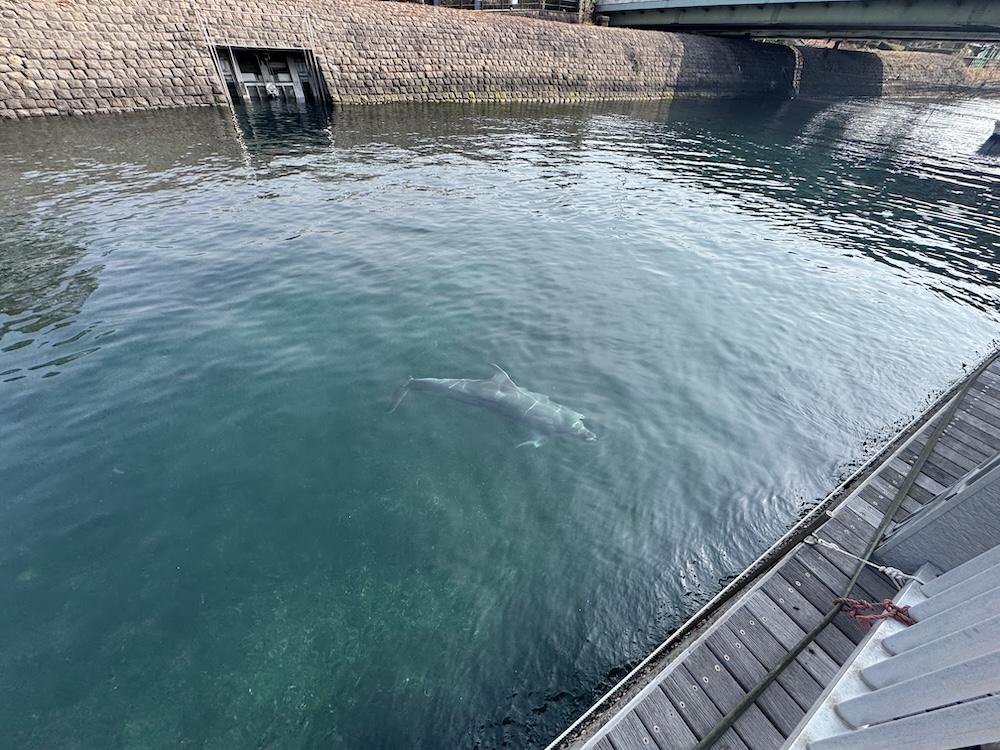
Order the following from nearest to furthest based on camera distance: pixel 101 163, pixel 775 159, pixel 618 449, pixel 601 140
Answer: pixel 618 449
pixel 101 163
pixel 775 159
pixel 601 140

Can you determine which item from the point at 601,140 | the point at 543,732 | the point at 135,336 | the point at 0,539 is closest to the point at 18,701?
the point at 0,539

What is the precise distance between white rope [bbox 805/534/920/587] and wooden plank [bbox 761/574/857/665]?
0.92 metres

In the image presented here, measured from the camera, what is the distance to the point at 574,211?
20859mm

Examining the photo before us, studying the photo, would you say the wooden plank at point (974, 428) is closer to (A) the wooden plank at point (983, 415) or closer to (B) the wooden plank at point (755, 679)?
(A) the wooden plank at point (983, 415)

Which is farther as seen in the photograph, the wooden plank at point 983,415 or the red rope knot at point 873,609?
the wooden plank at point 983,415

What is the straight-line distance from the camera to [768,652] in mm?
5547

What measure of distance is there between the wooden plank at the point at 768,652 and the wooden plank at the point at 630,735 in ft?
5.12

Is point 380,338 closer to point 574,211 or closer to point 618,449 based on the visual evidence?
point 618,449

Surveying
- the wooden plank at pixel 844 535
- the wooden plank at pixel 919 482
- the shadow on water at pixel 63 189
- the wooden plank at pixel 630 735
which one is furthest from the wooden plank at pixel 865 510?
the shadow on water at pixel 63 189

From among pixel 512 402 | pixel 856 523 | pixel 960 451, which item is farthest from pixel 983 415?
pixel 512 402

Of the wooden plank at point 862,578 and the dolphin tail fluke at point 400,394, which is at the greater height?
the wooden plank at point 862,578

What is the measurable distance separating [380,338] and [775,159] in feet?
107

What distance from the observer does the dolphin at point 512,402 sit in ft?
32.5

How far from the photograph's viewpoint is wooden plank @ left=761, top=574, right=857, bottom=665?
5469mm
